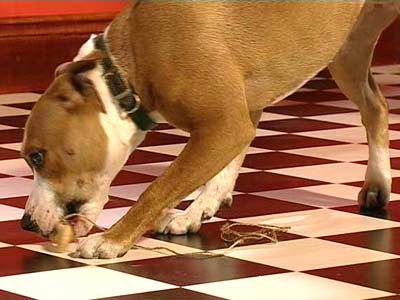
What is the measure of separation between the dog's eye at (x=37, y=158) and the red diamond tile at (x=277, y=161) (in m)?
1.33

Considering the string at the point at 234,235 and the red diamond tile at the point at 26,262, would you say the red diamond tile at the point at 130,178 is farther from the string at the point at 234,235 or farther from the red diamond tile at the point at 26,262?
the red diamond tile at the point at 26,262

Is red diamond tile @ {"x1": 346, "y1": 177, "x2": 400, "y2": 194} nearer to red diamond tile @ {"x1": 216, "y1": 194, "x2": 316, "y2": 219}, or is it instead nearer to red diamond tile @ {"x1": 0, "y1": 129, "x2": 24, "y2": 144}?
red diamond tile @ {"x1": 216, "y1": 194, "x2": 316, "y2": 219}

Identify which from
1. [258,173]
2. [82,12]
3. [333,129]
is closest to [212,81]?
[258,173]

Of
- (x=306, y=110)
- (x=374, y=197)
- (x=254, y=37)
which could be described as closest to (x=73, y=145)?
(x=254, y=37)

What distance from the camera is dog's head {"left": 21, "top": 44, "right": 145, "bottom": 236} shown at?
3.11 metres

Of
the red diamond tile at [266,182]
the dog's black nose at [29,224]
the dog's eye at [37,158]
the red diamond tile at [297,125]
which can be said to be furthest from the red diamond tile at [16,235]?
the red diamond tile at [297,125]

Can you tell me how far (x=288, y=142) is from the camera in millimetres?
4859

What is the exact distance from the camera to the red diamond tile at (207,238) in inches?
129

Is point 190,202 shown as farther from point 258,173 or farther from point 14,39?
point 14,39

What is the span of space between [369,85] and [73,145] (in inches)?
42.2

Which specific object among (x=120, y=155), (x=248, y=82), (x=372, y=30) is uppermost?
(x=372, y=30)

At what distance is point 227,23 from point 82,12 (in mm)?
3029

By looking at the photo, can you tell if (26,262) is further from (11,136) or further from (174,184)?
(11,136)

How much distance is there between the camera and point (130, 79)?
3.15 meters
